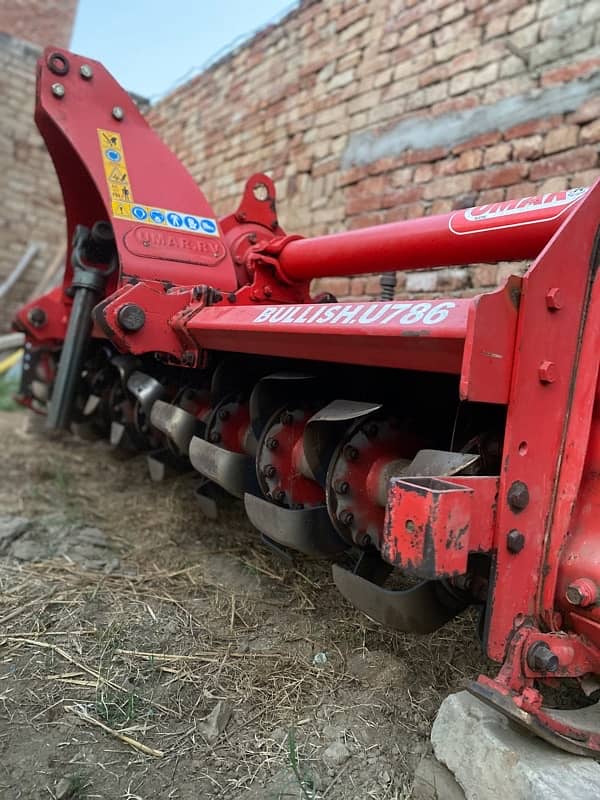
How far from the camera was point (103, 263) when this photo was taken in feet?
10.4

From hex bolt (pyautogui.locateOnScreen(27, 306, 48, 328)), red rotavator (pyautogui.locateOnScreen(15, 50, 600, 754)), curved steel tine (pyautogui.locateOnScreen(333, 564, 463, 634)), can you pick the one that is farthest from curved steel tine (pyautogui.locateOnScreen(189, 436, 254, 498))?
hex bolt (pyautogui.locateOnScreen(27, 306, 48, 328))

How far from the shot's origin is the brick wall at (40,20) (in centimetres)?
1177

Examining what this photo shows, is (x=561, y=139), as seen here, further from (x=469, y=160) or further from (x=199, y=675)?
(x=199, y=675)

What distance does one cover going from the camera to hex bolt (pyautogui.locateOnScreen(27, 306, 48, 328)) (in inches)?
156

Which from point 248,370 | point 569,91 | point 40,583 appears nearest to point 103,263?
point 248,370

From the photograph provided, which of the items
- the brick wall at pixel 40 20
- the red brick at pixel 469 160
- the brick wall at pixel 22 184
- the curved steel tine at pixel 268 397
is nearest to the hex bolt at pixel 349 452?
the curved steel tine at pixel 268 397

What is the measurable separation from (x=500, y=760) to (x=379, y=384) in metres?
1.04

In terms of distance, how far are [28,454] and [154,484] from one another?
108 cm

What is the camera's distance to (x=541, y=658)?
137 cm

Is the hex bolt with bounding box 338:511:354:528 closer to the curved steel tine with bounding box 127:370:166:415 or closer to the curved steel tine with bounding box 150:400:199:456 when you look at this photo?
the curved steel tine with bounding box 150:400:199:456

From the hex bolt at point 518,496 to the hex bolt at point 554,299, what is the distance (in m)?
0.38

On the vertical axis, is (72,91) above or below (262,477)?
above

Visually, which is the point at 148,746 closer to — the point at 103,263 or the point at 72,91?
the point at 103,263

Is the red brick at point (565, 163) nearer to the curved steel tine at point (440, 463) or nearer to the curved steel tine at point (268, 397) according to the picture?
Result: the curved steel tine at point (268, 397)
